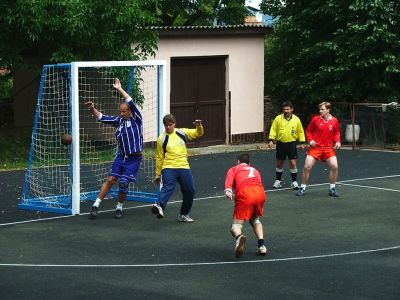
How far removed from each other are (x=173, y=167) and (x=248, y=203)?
300 centimetres

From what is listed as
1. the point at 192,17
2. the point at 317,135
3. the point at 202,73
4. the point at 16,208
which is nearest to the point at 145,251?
the point at 16,208

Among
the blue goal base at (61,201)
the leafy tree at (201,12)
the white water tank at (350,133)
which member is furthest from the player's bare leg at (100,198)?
the leafy tree at (201,12)

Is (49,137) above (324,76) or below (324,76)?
below

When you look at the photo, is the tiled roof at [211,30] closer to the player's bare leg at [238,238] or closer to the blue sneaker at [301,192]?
the blue sneaker at [301,192]

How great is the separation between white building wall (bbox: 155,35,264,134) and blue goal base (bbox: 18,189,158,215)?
11306mm

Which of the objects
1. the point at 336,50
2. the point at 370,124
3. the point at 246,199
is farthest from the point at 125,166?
the point at 336,50

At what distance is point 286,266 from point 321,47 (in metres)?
19.2

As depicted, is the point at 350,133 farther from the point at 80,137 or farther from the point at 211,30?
the point at 80,137

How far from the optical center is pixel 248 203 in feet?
42.5

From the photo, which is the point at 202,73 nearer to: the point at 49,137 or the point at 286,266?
the point at 49,137

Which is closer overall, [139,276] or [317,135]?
[139,276]

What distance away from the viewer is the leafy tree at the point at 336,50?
96.5ft

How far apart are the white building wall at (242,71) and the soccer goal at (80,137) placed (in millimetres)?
2461

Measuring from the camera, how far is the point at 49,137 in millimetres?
23641
